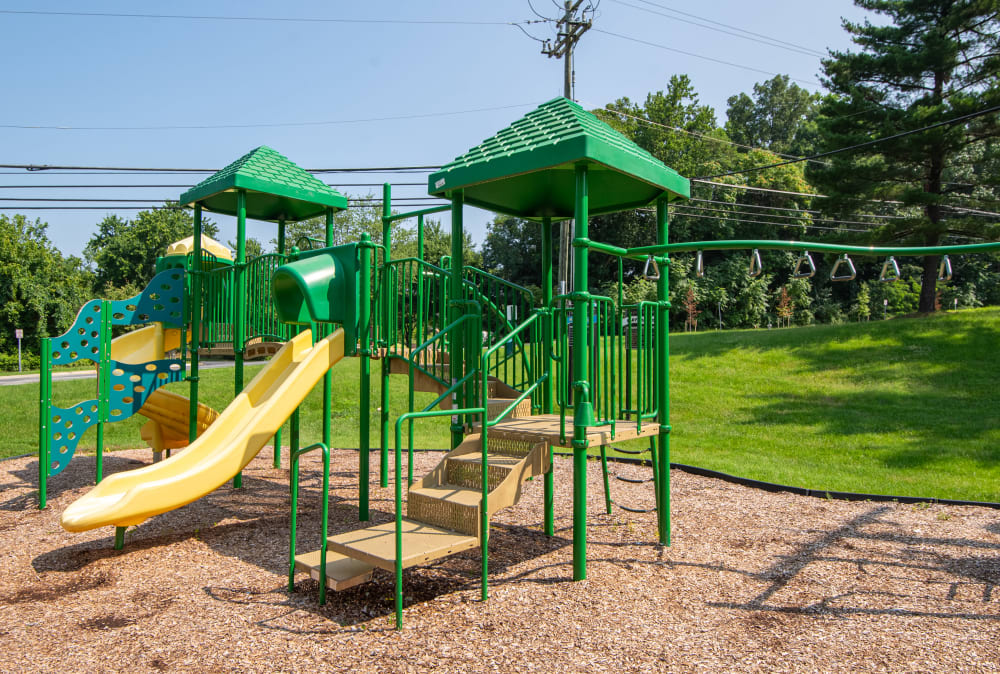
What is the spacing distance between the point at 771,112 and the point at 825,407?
52699 millimetres

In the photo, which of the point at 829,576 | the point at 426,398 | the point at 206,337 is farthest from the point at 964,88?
the point at 206,337

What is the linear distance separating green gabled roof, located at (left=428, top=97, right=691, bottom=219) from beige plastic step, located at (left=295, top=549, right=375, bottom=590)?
3.13 m

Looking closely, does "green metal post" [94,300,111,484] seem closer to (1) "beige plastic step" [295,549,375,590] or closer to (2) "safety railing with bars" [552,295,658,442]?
(1) "beige plastic step" [295,549,375,590]

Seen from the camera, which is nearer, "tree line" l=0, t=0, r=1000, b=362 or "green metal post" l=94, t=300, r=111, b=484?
"green metal post" l=94, t=300, r=111, b=484

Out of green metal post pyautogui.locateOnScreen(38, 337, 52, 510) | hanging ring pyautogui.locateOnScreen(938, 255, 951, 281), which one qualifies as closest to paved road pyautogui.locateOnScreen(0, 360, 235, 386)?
green metal post pyautogui.locateOnScreen(38, 337, 52, 510)

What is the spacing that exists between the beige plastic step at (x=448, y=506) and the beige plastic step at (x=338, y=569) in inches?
21.3

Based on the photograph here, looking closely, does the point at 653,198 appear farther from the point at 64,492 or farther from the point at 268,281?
the point at 64,492

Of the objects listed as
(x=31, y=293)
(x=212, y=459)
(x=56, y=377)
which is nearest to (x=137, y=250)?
(x=31, y=293)

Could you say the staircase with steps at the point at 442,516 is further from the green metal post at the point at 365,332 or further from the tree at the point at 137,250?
the tree at the point at 137,250

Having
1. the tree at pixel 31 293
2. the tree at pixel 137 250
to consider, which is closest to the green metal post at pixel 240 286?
the tree at pixel 31 293

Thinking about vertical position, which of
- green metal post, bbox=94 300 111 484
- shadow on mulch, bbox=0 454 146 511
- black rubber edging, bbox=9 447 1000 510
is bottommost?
shadow on mulch, bbox=0 454 146 511

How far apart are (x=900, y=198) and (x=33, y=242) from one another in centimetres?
4047

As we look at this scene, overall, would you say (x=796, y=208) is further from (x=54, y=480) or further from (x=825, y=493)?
(x=54, y=480)

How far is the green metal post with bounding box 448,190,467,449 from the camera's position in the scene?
18.6ft
